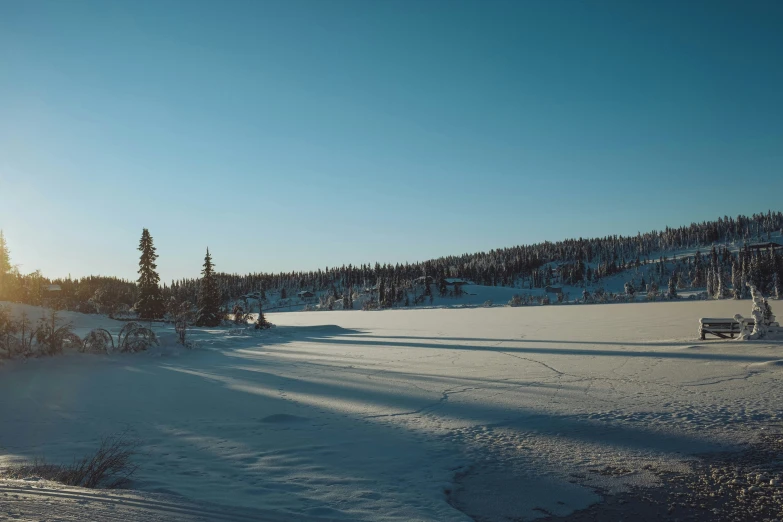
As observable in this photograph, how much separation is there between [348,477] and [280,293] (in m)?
172

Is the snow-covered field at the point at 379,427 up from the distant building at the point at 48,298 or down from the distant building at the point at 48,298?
down

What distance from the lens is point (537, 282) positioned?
142 metres

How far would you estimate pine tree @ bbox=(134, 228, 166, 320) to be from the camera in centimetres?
3747

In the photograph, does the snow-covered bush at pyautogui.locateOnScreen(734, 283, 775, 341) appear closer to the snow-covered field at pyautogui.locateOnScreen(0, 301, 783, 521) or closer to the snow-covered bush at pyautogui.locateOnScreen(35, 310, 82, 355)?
the snow-covered field at pyautogui.locateOnScreen(0, 301, 783, 521)

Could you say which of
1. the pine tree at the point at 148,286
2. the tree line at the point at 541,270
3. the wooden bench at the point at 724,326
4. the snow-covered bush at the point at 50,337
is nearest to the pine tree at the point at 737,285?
the tree line at the point at 541,270

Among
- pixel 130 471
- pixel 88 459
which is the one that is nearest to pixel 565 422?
pixel 130 471

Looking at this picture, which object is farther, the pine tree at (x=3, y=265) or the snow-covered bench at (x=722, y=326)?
the pine tree at (x=3, y=265)

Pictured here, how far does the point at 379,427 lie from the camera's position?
278 inches

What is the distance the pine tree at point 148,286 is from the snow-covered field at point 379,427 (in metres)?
26.6

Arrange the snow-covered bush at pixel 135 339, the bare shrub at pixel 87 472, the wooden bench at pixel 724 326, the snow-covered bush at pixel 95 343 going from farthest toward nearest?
the wooden bench at pixel 724 326 < the snow-covered bush at pixel 135 339 < the snow-covered bush at pixel 95 343 < the bare shrub at pixel 87 472

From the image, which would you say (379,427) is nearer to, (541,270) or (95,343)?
(95,343)

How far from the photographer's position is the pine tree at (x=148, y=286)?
37.5 m

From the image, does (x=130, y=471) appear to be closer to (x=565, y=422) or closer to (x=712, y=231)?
(x=565, y=422)

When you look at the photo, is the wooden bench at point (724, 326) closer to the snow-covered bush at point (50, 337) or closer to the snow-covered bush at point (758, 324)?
the snow-covered bush at point (758, 324)
